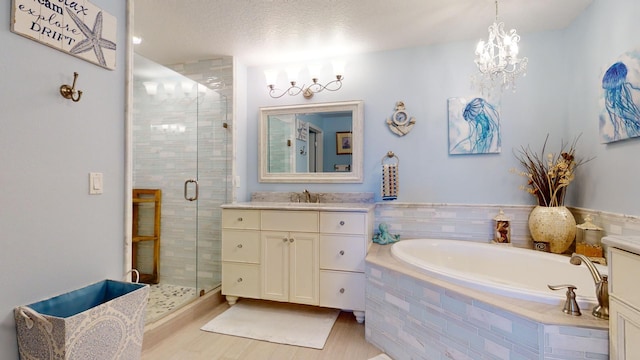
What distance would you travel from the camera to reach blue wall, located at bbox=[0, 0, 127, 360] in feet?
3.76

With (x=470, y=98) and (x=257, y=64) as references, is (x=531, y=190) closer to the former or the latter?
(x=470, y=98)

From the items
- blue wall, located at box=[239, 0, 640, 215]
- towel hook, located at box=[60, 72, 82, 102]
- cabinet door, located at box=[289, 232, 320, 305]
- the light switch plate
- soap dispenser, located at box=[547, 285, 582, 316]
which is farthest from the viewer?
cabinet door, located at box=[289, 232, 320, 305]

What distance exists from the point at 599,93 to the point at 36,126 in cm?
329

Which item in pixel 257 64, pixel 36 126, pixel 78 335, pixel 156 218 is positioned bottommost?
pixel 78 335

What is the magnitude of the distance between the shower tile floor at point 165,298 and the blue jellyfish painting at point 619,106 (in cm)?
334

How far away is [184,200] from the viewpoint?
285 centimetres

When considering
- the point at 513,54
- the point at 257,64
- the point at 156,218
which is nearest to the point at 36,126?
the point at 156,218

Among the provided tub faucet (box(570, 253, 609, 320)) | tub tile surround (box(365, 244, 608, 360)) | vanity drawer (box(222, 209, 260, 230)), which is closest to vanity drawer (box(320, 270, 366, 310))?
tub tile surround (box(365, 244, 608, 360))

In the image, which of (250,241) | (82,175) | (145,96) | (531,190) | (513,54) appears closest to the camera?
(82,175)

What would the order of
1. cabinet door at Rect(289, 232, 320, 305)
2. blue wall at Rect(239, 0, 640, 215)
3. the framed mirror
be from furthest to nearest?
the framed mirror
cabinet door at Rect(289, 232, 320, 305)
blue wall at Rect(239, 0, 640, 215)

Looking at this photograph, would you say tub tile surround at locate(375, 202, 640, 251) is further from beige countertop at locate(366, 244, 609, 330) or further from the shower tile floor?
the shower tile floor

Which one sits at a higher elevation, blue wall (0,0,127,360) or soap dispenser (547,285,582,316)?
blue wall (0,0,127,360)

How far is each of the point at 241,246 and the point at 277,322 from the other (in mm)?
697

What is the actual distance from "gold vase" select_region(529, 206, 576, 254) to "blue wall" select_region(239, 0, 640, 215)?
0.62 feet
